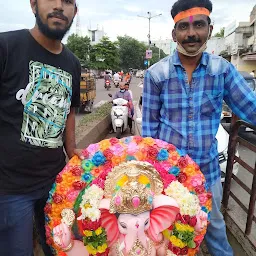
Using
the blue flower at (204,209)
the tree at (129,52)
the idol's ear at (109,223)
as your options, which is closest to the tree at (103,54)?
the tree at (129,52)

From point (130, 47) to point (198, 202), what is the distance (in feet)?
227

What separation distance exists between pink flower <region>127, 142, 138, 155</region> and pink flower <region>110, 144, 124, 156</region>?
0.04 meters

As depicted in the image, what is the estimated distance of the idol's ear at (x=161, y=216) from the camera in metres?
1.73

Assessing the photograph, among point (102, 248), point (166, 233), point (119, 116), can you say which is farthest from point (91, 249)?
point (119, 116)

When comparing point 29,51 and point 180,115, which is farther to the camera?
point 180,115

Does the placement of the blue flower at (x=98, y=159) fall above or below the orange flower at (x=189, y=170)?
above

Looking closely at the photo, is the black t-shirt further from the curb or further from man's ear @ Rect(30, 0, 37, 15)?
the curb

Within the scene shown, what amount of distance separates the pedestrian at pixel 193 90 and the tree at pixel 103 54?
1692 inches

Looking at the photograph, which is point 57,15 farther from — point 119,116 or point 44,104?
point 119,116

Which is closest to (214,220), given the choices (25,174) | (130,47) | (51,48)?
(25,174)

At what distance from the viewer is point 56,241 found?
1.77 m

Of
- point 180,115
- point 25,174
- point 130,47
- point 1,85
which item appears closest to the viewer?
point 1,85

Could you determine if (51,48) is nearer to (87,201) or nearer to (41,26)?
(41,26)

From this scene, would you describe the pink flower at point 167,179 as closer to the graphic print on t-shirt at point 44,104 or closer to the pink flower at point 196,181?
the pink flower at point 196,181
